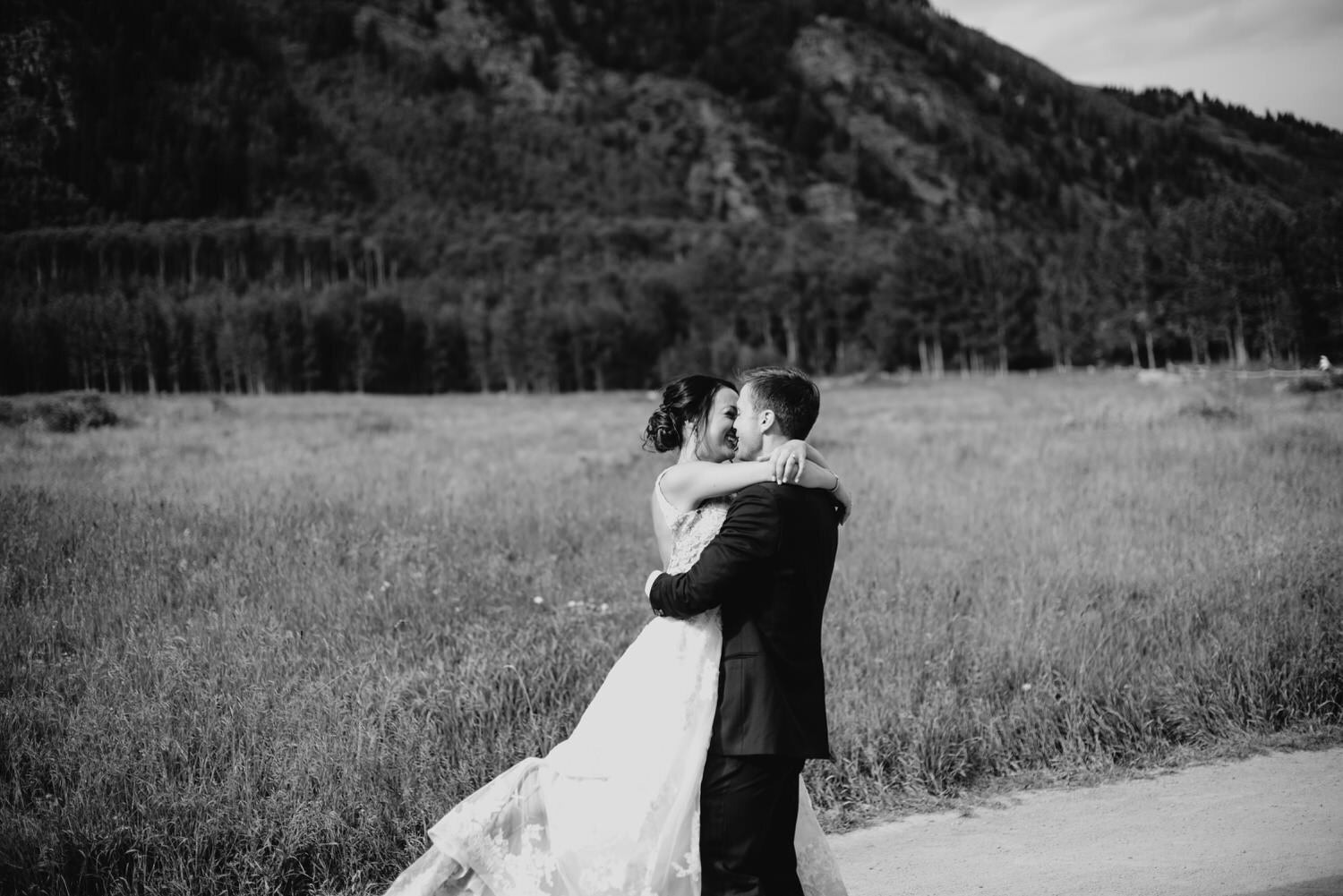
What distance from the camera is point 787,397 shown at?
2.97 meters

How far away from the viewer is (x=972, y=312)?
90000mm

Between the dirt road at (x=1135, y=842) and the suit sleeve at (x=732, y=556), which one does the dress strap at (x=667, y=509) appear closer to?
the suit sleeve at (x=732, y=556)

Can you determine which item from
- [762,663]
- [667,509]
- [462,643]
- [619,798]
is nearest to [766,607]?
[762,663]

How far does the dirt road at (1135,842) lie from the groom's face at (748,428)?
2.34 m

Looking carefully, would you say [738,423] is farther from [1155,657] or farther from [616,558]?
[616,558]

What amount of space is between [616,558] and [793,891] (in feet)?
20.5

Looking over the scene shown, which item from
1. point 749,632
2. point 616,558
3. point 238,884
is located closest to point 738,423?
point 749,632

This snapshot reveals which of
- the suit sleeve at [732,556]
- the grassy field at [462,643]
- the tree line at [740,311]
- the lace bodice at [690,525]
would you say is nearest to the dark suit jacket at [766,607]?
the suit sleeve at [732,556]

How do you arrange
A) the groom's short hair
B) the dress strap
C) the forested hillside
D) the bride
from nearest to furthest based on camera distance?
the bride < the groom's short hair < the dress strap < the forested hillside

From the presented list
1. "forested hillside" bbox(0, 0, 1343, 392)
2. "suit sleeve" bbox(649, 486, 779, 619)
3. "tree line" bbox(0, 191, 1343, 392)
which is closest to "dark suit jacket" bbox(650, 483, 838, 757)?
"suit sleeve" bbox(649, 486, 779, 619)

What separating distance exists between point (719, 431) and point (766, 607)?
0.70 meters

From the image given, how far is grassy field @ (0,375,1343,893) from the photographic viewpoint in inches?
174

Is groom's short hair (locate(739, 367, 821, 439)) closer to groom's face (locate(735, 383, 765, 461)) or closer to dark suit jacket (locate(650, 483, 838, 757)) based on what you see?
groom's face (locate(735, 383, 765, 461))

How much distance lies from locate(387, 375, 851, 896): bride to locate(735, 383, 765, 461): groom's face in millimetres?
105
